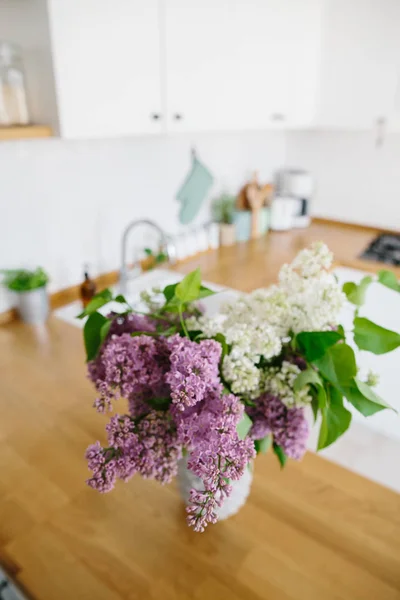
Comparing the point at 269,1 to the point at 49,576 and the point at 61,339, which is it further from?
the point at 49,576

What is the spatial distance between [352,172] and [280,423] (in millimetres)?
2236

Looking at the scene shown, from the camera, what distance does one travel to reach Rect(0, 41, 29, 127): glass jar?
4.35 ft

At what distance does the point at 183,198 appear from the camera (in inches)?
87.8

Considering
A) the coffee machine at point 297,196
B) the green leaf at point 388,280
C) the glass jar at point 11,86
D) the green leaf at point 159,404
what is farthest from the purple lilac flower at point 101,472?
the coffee machine at point 297,196

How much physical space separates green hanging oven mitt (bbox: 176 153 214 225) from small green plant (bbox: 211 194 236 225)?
4.4 inches

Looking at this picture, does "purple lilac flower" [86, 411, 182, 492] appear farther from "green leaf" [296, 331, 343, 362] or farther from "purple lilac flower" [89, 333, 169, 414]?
"green leaf" [296, 331, 343, 362]

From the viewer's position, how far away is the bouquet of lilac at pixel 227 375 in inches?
21.7

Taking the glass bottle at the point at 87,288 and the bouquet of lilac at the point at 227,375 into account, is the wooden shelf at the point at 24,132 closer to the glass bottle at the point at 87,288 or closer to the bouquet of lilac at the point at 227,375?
the glass bottle at the point at 87,288

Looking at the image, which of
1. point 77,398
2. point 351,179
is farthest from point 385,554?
point 351,179

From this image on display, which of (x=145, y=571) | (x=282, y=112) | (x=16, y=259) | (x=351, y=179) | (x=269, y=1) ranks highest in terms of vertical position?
(x=269, y=1)

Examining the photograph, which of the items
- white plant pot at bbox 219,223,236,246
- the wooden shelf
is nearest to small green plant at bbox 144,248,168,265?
white plant pot at bbox 219,223,236,246

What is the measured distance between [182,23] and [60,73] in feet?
1.62

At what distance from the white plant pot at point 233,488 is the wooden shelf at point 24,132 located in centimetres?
95

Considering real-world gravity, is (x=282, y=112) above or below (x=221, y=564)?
above
